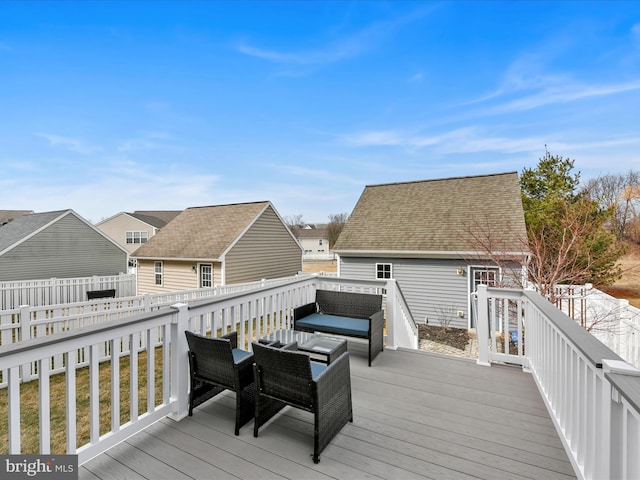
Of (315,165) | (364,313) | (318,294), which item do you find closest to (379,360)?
(364,313)

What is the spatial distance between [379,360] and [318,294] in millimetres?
1371

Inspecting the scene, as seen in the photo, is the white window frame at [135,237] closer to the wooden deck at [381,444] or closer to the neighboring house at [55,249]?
the neighboring house at [55,249]

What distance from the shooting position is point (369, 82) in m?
12.1

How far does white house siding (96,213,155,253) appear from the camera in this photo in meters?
29.1

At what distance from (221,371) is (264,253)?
13.2 metres

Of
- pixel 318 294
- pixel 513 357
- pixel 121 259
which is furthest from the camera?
pixel 121 259

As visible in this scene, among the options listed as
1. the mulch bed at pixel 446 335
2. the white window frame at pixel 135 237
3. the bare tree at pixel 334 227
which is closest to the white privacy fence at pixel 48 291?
the mulch bed at pixel 446 335

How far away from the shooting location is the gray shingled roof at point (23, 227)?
47.3 feet

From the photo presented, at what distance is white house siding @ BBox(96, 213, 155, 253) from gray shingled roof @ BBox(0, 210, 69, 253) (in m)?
11.6

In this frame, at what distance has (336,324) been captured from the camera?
4285mm

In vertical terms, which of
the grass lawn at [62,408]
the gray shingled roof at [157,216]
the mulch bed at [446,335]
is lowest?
the mulch bed at [446,335]

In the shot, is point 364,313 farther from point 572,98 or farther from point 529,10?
point 572,98

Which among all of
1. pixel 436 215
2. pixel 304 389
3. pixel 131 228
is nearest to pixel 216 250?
pixel 436 215

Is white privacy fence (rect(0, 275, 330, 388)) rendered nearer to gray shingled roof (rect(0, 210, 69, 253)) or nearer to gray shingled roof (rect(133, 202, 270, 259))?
gray shingled roof (rect(133, 202, 270, 259))
